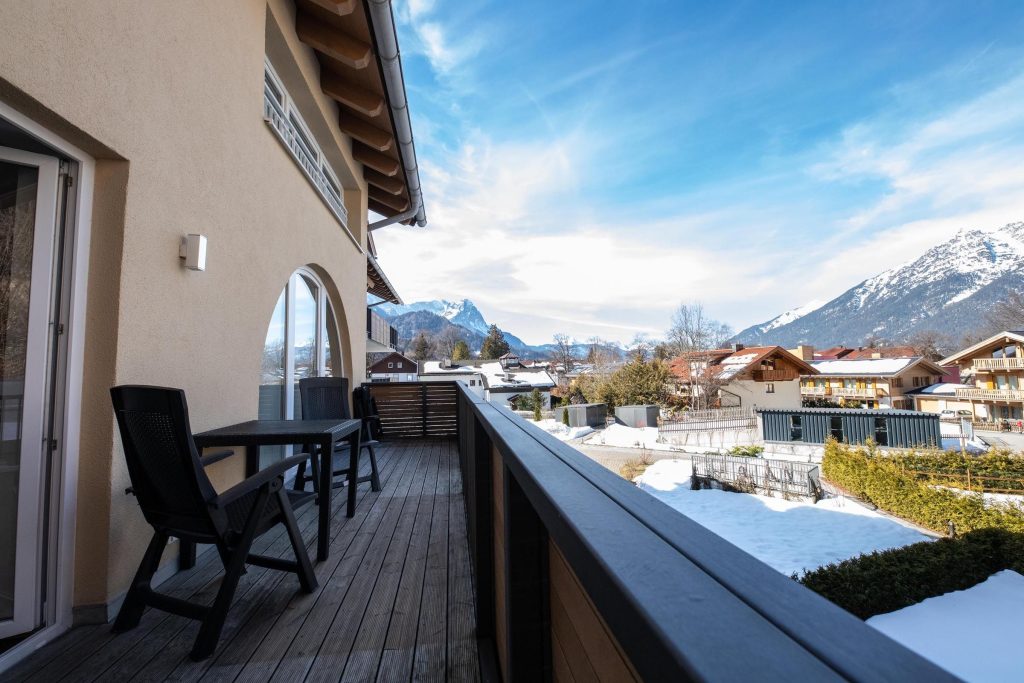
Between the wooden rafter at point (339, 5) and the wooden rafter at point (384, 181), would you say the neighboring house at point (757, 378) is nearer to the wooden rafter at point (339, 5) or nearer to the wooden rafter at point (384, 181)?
the wooden rafter at point (384, 181)

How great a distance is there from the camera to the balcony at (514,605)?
1.18 ft

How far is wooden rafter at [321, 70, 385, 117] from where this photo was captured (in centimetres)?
488

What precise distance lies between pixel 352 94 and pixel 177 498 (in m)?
4.38

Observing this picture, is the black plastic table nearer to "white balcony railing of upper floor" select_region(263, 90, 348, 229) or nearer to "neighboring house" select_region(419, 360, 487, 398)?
"neighboring house" select_region(419, 360, 487, 398)

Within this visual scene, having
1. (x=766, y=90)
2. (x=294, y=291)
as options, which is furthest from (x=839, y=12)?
(x=294, y=291)

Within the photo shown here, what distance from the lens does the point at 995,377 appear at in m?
26.4

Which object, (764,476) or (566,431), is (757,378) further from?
(764,476)

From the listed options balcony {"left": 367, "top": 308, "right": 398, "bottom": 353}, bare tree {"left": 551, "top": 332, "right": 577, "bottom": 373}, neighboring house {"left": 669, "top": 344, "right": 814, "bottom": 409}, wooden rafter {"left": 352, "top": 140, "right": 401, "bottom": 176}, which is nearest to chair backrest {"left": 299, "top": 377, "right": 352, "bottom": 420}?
wooden rafter {"left": 352, "top": 140, "right": 401, "bottom": 176}

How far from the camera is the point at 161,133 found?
2.27 meters

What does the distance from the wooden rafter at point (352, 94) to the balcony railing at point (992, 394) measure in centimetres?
3306

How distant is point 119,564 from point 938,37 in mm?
28224

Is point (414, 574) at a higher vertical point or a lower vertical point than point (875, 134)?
lower

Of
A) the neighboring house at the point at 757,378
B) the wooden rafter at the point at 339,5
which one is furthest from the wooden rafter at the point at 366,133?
the neighboring house at the point at 757,378

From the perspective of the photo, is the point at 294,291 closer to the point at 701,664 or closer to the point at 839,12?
the point at 701,664
